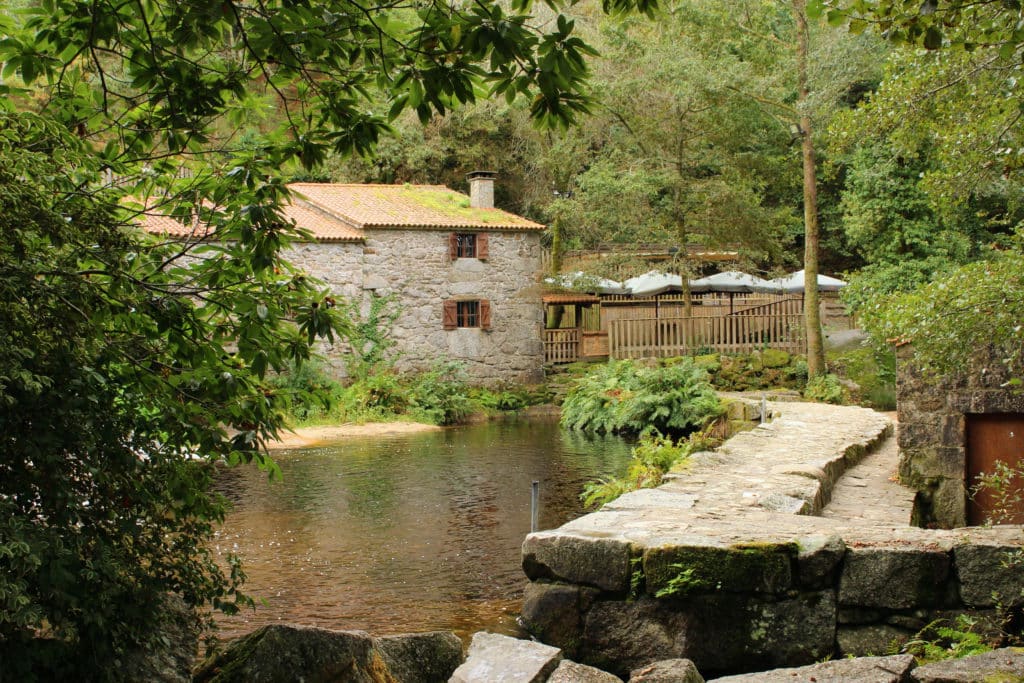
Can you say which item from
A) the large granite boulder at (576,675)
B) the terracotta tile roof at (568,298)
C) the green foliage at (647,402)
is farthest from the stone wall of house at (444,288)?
the large granite boulder at (576,675)

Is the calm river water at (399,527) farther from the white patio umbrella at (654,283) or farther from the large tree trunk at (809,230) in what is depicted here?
the white patio umbrella at (654,283)

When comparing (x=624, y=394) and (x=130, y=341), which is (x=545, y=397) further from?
(x=130, y=341)

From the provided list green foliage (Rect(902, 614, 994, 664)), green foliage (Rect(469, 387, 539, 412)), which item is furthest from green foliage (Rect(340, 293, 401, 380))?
green foliage (Rect(902, 614, 994, 664))

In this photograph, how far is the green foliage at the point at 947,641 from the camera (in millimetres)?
4566

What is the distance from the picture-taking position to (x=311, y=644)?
4.24m

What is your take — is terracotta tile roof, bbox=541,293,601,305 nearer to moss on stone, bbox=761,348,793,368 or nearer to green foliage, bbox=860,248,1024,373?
moss on stone, bbox=761,348,793,368

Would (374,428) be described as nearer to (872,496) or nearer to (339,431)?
(339,431)

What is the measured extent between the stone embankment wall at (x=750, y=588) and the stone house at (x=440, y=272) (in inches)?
669

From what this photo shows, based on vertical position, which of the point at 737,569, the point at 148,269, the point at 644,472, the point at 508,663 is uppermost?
the point at 148,269

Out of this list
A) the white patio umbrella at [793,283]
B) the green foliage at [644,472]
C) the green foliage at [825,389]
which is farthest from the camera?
the white patio umbrella at [793,283]

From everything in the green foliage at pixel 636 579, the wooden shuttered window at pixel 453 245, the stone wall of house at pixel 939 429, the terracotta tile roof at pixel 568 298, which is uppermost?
the wooden shuttered window at pixel 453 245

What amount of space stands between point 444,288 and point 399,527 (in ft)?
45.3

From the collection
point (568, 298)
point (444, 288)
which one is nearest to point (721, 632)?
point (444, 288)

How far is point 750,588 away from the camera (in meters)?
5.03
